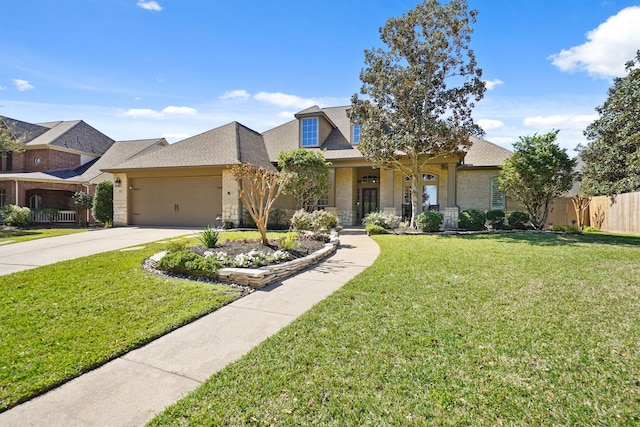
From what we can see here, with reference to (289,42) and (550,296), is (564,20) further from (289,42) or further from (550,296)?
(550,296)

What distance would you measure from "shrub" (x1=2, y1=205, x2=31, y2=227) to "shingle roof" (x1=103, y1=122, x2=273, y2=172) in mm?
5442

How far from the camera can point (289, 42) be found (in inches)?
434

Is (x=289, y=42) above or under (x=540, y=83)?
above

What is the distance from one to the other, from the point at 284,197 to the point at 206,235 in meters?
9.06

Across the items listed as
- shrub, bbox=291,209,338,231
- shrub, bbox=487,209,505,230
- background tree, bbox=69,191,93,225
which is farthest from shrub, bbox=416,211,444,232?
background tree, bbox=69,191,93,225

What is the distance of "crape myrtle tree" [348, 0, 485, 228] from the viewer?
39.2 ft

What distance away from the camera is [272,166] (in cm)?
1653

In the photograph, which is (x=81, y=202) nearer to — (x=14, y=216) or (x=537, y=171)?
(x=14, y=216)

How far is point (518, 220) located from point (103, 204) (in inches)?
782

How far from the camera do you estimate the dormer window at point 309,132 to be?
17094 millimetres

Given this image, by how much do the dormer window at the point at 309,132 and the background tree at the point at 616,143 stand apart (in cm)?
1600

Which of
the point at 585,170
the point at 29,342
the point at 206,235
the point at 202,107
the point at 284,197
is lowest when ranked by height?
the point at 29,342

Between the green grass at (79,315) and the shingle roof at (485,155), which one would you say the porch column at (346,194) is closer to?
the shingle roof at (485,155)

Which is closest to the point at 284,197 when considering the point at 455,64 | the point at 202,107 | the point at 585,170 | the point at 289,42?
the point at 202,107
